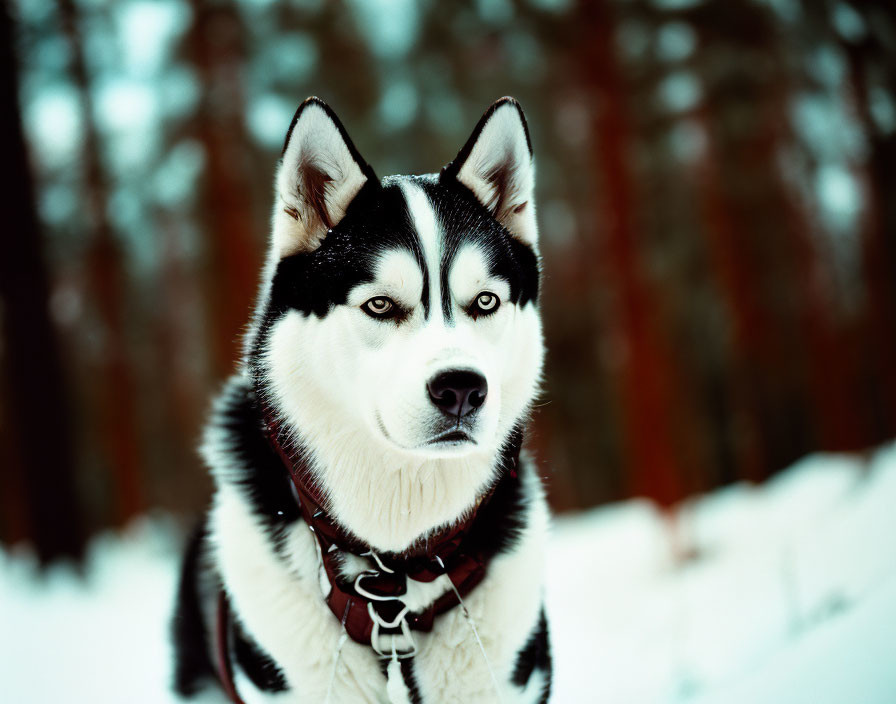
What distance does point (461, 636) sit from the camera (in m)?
1.86

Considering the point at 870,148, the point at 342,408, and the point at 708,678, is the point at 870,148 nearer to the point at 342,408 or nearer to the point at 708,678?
the point at 708,678

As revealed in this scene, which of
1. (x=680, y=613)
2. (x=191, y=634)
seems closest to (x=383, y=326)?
(x=191, y=634)

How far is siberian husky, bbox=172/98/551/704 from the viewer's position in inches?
70.7

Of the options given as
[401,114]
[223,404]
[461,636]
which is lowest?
[461,636]

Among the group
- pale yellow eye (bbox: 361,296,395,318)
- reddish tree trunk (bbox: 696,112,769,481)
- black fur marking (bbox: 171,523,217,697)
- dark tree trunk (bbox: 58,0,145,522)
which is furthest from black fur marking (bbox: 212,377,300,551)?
reddish tree trunk (bbox: 696,112,769,481)

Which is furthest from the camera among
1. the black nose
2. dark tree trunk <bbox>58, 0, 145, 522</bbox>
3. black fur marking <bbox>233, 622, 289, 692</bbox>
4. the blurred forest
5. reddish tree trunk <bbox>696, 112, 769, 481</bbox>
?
reddish tree trunk <bbox>696, 112, 769, 481</bbox>

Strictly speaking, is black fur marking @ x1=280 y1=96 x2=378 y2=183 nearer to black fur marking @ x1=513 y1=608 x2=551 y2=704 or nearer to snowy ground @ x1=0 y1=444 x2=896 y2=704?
black fur marking @ x1=513 y1=608 x2=551 y2=704

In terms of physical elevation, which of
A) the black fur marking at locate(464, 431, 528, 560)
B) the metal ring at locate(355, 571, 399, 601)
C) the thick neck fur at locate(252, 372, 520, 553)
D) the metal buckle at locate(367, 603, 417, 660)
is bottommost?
the metal buckle at locate(367, 603, 417, 660)

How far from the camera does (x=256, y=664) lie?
1838 millimetres

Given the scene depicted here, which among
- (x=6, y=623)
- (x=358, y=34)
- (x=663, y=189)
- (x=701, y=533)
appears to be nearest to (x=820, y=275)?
(x=663, y=189)

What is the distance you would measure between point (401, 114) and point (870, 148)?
6587mm

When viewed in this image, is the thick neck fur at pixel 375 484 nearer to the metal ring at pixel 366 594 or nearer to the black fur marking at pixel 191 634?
the metal ring at pixel 366 594

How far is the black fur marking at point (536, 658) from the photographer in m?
1.89

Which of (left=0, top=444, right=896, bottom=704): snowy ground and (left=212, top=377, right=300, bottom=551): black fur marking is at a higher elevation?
(left=212, top=377, right=300, bottom=551): black fur marking
